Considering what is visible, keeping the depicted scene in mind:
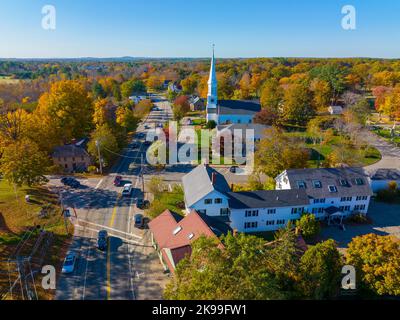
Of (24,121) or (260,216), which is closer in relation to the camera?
(260,216)

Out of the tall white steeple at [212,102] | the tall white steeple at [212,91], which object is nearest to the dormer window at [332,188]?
the tall white steeple at [212,102]

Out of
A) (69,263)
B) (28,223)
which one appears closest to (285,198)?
(69,263)

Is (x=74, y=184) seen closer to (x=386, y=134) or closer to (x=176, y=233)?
(x=176, y=233)

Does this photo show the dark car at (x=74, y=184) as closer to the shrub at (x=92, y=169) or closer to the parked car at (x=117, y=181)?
the shrub at (x=92, y=169)

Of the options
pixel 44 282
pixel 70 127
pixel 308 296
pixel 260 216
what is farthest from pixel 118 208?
pixel 70 127

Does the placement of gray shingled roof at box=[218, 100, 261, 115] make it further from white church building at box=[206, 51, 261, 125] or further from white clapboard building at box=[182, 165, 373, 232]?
white clapboard building at box=[182, 165, 373, 232]

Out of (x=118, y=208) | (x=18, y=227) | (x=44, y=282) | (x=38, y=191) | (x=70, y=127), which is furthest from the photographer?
(x=70, y=127)
